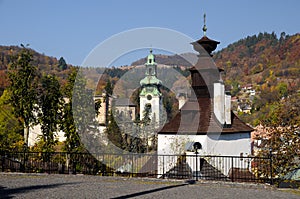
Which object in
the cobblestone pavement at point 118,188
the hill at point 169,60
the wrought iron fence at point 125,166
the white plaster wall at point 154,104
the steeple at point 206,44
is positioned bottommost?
the cobblestone pavement at point 118,188

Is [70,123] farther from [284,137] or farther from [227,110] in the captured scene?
[284,137]

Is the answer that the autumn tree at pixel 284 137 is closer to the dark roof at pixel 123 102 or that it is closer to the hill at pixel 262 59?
the dark roof at pixel 123 102

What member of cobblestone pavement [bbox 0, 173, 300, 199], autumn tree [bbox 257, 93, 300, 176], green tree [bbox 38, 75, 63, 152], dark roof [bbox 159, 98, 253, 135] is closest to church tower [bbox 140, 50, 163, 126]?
dark roof [bbox 159, 98, 253, 135]

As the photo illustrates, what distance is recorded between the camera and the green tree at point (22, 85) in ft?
82.7

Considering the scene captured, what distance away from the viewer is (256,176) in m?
14.0

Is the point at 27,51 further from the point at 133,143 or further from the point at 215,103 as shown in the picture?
the point at 215,103

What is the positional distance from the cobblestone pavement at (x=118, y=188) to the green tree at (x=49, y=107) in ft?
35.0

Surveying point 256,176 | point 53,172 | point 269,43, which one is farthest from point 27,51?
point 269,43

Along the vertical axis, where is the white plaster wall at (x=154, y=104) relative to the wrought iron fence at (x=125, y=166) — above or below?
above

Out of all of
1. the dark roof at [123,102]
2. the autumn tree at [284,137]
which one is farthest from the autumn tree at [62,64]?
the autumn tree at [284,137]

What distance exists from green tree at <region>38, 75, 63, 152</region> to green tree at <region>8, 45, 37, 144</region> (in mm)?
1218

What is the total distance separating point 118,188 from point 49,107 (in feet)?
53.8

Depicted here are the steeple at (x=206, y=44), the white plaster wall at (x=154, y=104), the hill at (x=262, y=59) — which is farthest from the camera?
the hill at (x=262, y=59)

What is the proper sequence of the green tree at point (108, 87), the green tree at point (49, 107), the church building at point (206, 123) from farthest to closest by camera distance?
1. the green tree at point (108, 87)
2. the green tree at point (49, 107)
3. the church building at point (206, 123)
